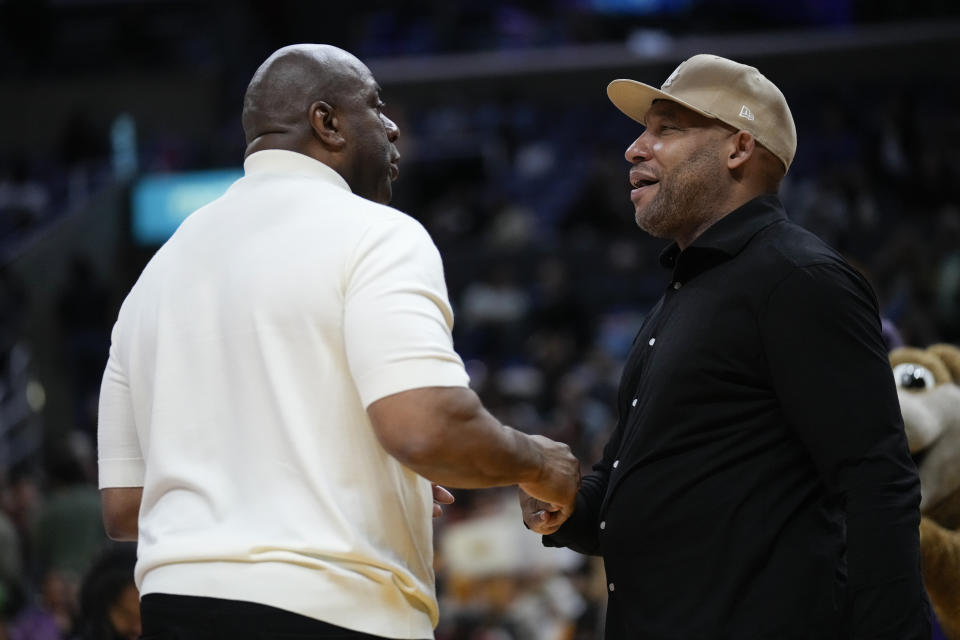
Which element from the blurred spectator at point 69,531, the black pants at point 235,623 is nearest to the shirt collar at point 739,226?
the black pants at point 235,623

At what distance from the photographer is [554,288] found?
10.7 m

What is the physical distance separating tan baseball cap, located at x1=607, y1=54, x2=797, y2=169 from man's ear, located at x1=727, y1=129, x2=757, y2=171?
0.05 ft

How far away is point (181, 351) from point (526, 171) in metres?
12.6

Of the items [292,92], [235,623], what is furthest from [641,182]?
[235,623]

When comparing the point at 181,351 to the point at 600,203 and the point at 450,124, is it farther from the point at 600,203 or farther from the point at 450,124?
the point at 450,124

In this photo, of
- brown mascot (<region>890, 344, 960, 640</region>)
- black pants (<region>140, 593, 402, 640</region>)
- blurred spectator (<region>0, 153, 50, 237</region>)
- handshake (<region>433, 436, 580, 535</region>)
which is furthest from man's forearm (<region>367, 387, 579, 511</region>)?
blurred spectator (<region>0, 153, 50, 237</region>)

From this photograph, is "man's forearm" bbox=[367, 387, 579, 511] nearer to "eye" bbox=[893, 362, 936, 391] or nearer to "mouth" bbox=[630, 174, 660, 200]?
"mouth" bbox=[630, 174, 660, 200]

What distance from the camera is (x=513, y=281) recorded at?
11.4m

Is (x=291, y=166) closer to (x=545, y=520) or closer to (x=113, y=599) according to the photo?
(x=545, y=520)

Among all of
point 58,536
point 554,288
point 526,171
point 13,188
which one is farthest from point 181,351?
point 13,188

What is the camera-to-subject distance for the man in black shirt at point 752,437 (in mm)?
2354

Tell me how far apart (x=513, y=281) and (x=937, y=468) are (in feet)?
27.1

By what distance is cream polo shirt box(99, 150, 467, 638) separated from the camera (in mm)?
2088

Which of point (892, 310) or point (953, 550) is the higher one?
point (953, 550)
